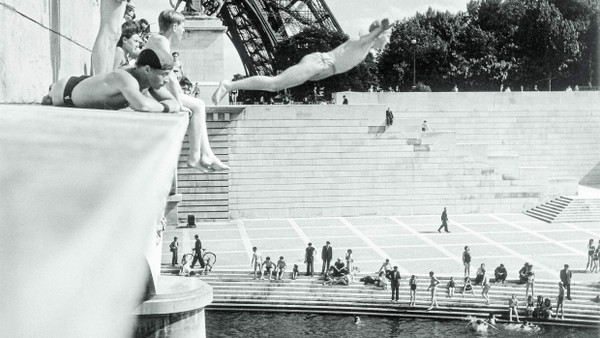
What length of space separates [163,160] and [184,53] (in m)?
32.1

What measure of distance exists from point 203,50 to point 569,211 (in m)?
17.9

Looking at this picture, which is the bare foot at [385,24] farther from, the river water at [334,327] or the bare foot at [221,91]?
the river water at [334,327]

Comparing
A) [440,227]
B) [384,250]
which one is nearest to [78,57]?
[384,250]

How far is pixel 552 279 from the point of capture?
2172 centimetres

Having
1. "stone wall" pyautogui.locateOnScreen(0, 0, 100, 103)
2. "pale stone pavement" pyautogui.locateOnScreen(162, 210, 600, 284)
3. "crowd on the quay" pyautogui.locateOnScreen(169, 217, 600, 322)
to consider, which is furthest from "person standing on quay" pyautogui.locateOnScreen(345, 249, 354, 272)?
"stone wall" pyautogui.locateOnScreen(0, 0, 100, 103)

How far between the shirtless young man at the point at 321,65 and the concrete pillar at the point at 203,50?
2740cm

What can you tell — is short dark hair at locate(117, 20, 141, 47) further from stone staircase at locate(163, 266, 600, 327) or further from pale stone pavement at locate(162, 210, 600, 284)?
pale stone pavement at locate(162, 210, 600, 284)

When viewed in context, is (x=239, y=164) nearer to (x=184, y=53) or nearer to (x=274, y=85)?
(x=184, y=53)

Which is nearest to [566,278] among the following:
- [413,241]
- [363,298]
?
[363,298]

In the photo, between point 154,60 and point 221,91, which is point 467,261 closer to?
point 221,91

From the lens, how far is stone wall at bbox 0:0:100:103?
15.7ft

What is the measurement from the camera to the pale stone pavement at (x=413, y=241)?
23641 millimetres

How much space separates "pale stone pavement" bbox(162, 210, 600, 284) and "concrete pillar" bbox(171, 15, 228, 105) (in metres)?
7.07

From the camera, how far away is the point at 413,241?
27453 millimetres
